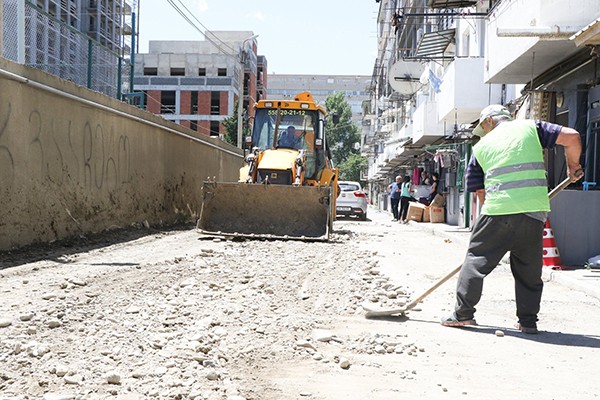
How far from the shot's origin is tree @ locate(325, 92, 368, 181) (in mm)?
99625

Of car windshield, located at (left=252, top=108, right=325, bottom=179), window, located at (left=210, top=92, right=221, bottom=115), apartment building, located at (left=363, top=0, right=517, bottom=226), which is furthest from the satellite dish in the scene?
window, located at (left=210, top=92, right=221, bottom=115)

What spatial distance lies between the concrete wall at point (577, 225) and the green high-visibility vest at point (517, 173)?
5237 mm

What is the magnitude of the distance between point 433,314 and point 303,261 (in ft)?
12.3

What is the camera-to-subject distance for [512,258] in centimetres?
612

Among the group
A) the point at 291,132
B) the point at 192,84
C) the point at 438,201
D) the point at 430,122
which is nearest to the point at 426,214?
the point at 438,201

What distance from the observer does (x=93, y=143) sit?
45.3 feet

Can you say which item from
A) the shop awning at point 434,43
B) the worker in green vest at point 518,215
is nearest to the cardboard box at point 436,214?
the shop awning at point 434,43

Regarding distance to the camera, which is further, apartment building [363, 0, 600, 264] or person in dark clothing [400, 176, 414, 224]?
person in dark clothing [400, 176, 414, 224]

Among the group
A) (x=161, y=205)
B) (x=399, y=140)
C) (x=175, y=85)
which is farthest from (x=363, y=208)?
(x=175, y=85)

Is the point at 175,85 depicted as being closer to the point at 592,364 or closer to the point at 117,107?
the point at 117,107

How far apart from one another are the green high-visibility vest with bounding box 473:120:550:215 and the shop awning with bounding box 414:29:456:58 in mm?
21120

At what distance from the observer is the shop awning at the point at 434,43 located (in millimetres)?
26531

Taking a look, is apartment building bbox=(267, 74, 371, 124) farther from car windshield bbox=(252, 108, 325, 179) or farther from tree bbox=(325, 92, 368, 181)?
car windshield bbox=(252, 108, 325, 179)

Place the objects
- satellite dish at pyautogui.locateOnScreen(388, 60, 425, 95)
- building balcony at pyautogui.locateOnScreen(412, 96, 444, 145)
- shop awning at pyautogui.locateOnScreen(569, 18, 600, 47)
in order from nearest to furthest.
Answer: shop awning at pyautogui.locateOnScreen(569, 18, 600, 47), building balcony at pyautogui.locateOnScreen(412, 96, 444, 145), satellite dish at pyautogui.locateOnScreen(388, 60, 425, 95)
